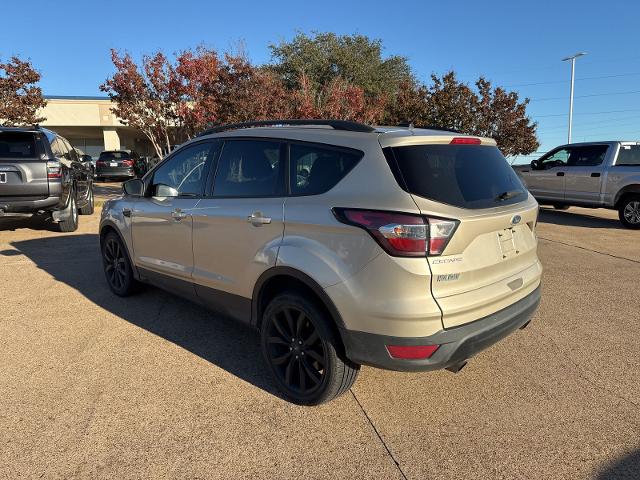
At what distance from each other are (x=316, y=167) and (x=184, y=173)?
1.73 m

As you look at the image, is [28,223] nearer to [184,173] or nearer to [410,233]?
[184,173]

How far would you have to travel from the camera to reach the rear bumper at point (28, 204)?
7.75 meters

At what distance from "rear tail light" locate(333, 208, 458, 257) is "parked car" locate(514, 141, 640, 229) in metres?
9.79

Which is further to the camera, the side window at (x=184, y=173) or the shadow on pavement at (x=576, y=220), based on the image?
the shadow on pavement at (x=576, y=220)

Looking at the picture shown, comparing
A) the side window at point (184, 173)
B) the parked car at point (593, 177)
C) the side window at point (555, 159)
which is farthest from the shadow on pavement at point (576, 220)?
the side window at point (184, 173)

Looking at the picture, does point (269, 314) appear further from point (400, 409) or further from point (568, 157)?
point (568, 157)

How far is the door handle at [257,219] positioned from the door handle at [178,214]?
3.12 feet

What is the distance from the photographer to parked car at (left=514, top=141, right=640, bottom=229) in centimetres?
1023

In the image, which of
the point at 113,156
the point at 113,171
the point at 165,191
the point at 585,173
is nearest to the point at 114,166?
the point at 113,171

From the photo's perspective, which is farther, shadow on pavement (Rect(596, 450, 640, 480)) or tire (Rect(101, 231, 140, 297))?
tire (Rect(101, 231, 140, 297))

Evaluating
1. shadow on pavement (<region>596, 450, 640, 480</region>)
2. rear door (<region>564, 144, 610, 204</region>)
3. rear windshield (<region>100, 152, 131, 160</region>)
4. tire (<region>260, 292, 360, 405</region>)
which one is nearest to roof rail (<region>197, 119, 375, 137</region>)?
tire (<region>260, 292, 360, 405</region>)

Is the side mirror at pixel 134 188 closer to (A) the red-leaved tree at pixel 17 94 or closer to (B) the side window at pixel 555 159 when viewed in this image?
(B) the side window at pixel 555 159

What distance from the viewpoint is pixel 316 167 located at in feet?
9.72

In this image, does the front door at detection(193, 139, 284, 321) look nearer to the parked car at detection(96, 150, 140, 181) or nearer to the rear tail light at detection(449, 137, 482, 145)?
the rear tail light at detection(449, 137, 482, 145)
